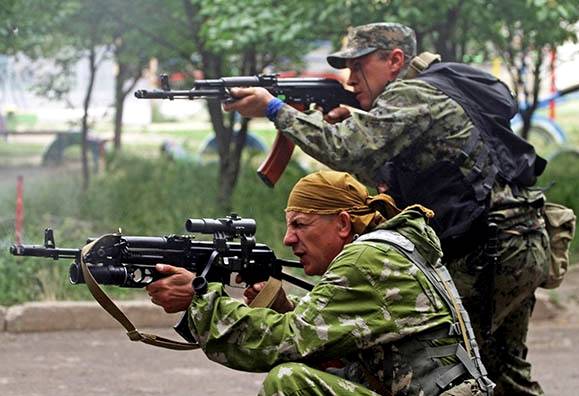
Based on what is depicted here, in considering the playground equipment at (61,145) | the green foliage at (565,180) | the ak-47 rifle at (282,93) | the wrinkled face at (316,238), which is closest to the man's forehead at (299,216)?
the wrinkled face at (316,238)

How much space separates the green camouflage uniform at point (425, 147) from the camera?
4965 millimetres

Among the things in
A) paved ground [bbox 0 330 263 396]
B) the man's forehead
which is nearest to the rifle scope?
the man's forehead

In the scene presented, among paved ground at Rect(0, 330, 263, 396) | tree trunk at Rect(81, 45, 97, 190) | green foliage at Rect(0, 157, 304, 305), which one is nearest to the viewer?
paved ground at Rect(0, 330, 263, 396)

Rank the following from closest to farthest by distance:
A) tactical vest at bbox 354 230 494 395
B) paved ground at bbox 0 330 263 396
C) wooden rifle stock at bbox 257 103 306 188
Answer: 1. tactical vest at bbox 354 230 494 395
2. wooden rifle stock at bbox 257 103 306 188
3. paved ground at bbox 0 330 263 396

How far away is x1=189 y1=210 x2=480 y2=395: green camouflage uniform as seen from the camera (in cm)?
379

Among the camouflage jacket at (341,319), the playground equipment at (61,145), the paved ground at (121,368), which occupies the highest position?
the camouflage jacket at (341,319)

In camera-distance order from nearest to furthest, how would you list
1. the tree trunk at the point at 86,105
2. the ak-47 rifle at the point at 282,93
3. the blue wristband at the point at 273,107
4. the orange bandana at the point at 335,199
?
the orange bandana at the point at 335,199, the blue wristband at the point at 273,107, the ak-47 rifle at the point at 282,93, the tree trunk at the point at 86,105

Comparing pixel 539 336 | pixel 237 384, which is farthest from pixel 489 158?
pixel 539 336

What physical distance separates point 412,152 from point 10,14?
16.1 feet

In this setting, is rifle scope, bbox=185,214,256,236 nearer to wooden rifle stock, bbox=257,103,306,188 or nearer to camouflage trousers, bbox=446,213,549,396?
camouflage trousers, bbox=446,213,549,396

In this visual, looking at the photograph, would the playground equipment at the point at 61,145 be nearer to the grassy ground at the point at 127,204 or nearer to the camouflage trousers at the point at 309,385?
the grassy ground at the point at 127,204

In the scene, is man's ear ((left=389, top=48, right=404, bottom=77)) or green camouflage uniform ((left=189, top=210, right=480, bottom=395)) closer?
green camouflage uniform ((left=189, top=210, right=480, bottom=395))

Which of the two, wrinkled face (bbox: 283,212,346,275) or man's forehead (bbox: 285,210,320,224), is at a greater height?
man's forehead (bbox: 285,210,320,224)

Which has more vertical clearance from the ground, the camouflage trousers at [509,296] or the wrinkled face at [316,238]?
the wrinkled face at [316,238]
